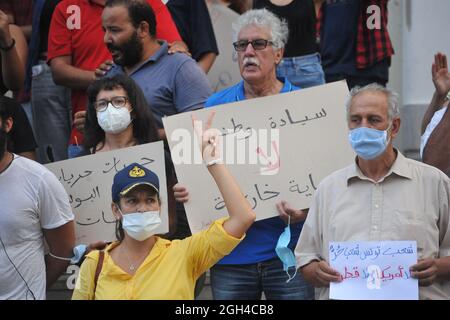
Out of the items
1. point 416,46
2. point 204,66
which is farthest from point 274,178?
point 416,46

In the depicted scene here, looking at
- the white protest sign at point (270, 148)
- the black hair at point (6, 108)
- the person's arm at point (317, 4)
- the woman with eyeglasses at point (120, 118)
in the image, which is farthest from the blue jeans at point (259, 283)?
the person's arm at point (317, 4)

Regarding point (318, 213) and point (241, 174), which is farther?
point (241, 174)

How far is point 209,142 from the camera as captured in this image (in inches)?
204

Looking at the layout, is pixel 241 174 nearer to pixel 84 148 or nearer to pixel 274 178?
pixel 274 178

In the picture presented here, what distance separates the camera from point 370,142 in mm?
5277

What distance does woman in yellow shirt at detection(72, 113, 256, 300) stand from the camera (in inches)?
201

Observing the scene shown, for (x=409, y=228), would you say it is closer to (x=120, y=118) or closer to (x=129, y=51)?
(x=120, y=118)

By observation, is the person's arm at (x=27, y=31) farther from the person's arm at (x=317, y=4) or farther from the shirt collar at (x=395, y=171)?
the shirt collar at (x=395, y=171)

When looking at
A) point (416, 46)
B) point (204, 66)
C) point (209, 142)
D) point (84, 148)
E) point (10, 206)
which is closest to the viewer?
point (209, 142)

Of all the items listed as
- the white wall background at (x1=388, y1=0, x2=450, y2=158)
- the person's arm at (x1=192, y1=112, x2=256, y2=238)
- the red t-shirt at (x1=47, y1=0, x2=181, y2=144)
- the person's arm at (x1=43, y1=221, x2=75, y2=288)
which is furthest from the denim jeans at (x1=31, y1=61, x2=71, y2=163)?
the person's arm at (x1=192, y1=112, x2=256, y2=238)

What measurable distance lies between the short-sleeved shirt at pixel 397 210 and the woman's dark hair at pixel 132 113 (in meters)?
1.32

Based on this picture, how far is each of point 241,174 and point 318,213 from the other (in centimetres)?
80

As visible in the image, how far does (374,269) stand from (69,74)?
2.86 m

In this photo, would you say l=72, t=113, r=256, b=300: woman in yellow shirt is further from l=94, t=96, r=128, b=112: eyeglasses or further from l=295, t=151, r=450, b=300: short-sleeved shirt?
l=94, t=96, r=128, b=112: eyeglasses
